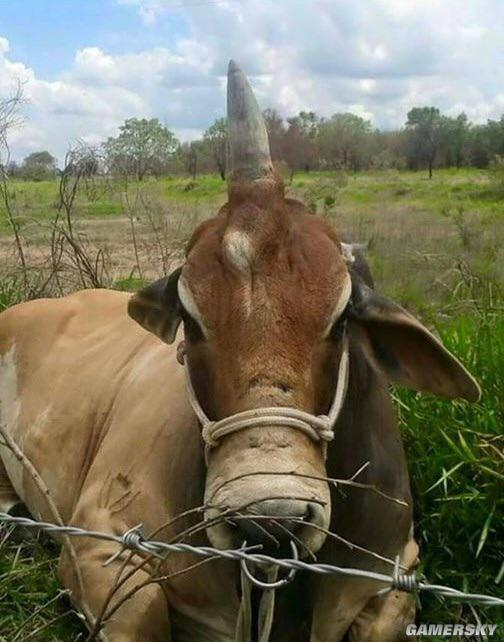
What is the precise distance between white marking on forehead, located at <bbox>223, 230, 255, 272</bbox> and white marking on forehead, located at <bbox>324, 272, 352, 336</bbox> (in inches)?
11.4

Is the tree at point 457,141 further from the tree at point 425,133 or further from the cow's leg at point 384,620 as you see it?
the cow's leg at point 384,620

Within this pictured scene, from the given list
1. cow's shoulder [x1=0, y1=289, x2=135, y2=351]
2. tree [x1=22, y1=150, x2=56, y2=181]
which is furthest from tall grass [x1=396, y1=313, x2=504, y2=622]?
tree [x1=22, y1=150, x2=56, y2=181]

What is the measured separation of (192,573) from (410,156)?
157 ft

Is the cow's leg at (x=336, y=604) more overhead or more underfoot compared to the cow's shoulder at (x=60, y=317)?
more underfoot

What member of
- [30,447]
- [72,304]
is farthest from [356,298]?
[72,304]

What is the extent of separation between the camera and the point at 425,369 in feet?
11.7

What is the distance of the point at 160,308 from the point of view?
11.9ft

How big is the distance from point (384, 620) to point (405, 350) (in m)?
0.98

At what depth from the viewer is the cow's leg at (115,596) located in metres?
3.50

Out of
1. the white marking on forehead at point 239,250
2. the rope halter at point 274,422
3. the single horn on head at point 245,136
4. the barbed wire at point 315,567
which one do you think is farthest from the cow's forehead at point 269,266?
the barbed wire at point 315,567

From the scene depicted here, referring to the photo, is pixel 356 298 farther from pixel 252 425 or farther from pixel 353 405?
pixel 252 425

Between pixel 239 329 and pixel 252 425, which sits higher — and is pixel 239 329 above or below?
above

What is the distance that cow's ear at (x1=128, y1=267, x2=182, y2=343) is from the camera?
3.55 meters

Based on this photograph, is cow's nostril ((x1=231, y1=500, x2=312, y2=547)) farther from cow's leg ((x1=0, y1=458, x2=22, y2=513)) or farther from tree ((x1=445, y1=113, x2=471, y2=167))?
tree ((x1=445, y1=113, x2=471, y2=167))
